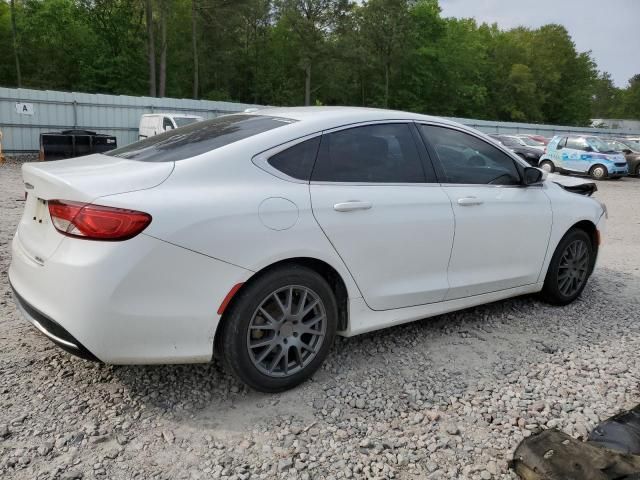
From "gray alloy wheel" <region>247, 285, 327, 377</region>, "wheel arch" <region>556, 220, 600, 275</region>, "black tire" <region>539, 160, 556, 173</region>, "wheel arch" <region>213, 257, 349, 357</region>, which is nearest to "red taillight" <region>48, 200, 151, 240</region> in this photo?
"wheel arch" <region>213, 257, 349, 357</region>

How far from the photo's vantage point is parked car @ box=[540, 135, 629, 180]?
20609 mm

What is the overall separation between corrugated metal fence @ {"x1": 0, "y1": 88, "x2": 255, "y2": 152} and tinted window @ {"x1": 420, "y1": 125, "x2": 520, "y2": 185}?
18982mm

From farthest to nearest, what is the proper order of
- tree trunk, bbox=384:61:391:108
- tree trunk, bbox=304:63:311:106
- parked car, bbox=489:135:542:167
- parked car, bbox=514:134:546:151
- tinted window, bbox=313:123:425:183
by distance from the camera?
tree trunk, bbox=384:61:391:108
tree trunk, bbox=304:63:311:106
parked car, bbox=514:134:546:151
parked car, bbox=489:135:542:167
tinted window, bbox=313:123:425:183

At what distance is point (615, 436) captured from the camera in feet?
9.13

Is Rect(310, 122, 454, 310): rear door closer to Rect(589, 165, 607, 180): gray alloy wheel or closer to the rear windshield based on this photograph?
the rear windshield

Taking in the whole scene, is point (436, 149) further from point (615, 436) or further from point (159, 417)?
point (159, 417)

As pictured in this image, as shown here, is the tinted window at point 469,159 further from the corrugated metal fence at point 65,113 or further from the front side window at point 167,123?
the corrugated metal fence at point 65,113

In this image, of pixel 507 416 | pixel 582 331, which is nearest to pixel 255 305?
pixel 507 416

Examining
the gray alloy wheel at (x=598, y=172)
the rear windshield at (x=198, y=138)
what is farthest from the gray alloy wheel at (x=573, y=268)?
the gray alloy wheel at (x=598, y=172)

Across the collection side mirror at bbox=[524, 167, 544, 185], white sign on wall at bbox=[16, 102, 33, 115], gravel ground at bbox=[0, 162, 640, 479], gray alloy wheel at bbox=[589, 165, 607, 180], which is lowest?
gray alloy wheel at bbox=[589, 165, 607, 180]

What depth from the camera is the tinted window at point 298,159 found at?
2998 millimetres

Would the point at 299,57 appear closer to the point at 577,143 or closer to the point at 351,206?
the point at 577,143

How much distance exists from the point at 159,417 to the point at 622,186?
65.2 feet

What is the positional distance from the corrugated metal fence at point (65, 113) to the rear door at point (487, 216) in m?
19.0
